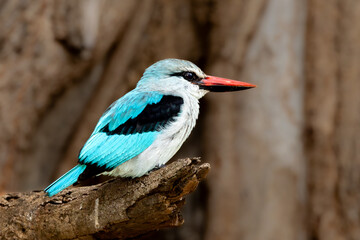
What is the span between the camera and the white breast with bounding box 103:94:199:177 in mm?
2455

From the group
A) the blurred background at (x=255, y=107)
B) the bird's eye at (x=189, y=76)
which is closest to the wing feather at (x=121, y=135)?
the bird's eye at (x=189, y=76)

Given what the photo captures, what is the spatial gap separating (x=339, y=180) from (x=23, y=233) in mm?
3419

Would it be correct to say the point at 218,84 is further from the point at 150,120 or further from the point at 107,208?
the point at 107,208

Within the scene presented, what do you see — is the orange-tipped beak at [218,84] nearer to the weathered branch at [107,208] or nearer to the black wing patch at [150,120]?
the black wing patch at [150,120]

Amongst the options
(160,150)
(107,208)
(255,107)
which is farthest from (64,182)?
(255,107)

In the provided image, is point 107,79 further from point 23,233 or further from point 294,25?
point 23,233

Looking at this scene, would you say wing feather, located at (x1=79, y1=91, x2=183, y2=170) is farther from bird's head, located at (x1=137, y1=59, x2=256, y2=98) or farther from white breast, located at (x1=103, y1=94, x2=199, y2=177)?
bird's head, located at (x1=137, y1=59, x2=256, y2=98)

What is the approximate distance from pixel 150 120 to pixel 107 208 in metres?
0.47

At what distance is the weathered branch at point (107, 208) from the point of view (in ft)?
7.16

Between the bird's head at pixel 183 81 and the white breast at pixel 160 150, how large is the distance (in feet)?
0.82

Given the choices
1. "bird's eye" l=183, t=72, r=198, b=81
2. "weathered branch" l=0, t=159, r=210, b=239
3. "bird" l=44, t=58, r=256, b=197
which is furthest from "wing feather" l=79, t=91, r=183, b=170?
"bird's eye" l=183, t=72, r=198, b=81

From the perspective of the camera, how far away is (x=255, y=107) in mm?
5371

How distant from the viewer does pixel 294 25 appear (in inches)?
216

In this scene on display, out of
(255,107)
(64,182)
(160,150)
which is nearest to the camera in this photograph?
(64,182)
